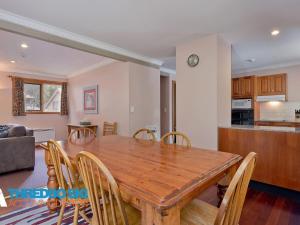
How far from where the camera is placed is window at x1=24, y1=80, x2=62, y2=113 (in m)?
5.77

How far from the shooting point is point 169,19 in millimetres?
2406

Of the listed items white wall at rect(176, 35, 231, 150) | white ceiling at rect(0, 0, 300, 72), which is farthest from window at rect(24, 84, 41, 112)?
white wall at rect(176, 35, 231, 150)

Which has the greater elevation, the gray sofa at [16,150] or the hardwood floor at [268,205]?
the gray sofa at [16,150]

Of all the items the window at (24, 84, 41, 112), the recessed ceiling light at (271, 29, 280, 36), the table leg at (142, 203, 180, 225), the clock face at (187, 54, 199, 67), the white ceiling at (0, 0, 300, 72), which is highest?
the white ceiling at (0, 0, 300, 72)

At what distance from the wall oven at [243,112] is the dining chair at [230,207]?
4.23 metres

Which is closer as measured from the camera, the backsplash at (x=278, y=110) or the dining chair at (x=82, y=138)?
the dining chair at (x=82, y=138)

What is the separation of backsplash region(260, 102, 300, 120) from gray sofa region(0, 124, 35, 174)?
5.38m

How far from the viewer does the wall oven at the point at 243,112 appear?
4.81 meters

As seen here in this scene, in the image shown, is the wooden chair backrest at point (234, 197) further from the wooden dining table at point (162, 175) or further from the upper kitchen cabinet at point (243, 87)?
the upper kitchen cabinet at point (243, 87)

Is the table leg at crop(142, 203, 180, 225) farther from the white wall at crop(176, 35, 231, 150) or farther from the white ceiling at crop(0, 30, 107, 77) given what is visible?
the white ceiling at crop(0, 30, 107, 77)

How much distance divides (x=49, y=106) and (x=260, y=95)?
6364 millimetres

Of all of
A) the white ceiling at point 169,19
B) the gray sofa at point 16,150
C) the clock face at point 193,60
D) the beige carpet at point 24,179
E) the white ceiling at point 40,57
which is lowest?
the beige carpet at point 24,179

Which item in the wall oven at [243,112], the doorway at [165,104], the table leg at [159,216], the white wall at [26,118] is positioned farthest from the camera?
the doorway at [165,104]

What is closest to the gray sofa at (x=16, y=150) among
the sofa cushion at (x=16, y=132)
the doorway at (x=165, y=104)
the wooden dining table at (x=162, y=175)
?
the sofa cushion at (x=16, y=132)
